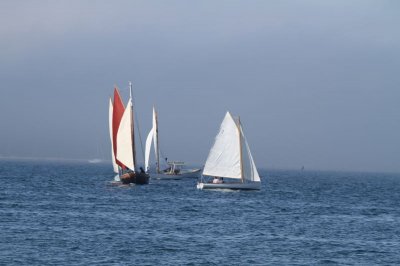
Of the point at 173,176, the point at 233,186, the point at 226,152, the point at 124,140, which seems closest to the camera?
the point at 226,152

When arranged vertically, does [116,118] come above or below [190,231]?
above

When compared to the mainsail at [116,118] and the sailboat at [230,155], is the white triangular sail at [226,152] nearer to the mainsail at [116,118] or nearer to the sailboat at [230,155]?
the sailboat at [230,155]

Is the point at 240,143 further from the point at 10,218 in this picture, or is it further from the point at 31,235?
the point at 31,235

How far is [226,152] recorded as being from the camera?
340 feet

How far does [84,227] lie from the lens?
59.2 meters

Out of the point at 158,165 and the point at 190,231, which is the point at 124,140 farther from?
the point at 190,231

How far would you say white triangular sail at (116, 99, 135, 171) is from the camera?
110375 millimetres

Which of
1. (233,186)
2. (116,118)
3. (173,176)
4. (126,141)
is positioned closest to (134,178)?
(126,141)

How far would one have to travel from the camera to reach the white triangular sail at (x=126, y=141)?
4345 inches

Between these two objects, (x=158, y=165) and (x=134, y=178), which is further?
(x=158, y=165)

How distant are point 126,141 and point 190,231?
5274 cm

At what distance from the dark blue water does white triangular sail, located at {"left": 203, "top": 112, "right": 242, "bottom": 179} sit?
10.7 meters

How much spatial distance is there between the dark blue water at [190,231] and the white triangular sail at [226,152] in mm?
10716

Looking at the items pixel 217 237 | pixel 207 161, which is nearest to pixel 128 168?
pixel 207 161
